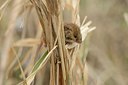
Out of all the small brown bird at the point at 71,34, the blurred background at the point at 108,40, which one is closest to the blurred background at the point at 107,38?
the blurred background at the point at 108,40

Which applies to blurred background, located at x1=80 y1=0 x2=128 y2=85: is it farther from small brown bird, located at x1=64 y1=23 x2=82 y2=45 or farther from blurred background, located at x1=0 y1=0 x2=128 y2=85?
small brown bird, located at x1=64 y1=23 x2=82 y2=45

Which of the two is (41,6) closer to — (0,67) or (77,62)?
(77,62)

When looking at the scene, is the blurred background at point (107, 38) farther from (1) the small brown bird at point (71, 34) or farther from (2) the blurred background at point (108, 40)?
(1) the small brown bird at point (71, 34)

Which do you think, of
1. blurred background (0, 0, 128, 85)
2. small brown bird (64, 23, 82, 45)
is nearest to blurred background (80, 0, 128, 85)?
blurred background (0, 0, 128, 85)

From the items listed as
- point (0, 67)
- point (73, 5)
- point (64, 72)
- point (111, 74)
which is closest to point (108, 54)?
point (111, 74)

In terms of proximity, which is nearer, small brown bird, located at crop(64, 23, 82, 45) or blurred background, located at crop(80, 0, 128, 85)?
small brown bird, located at crop(64, 23, 82, 45)
